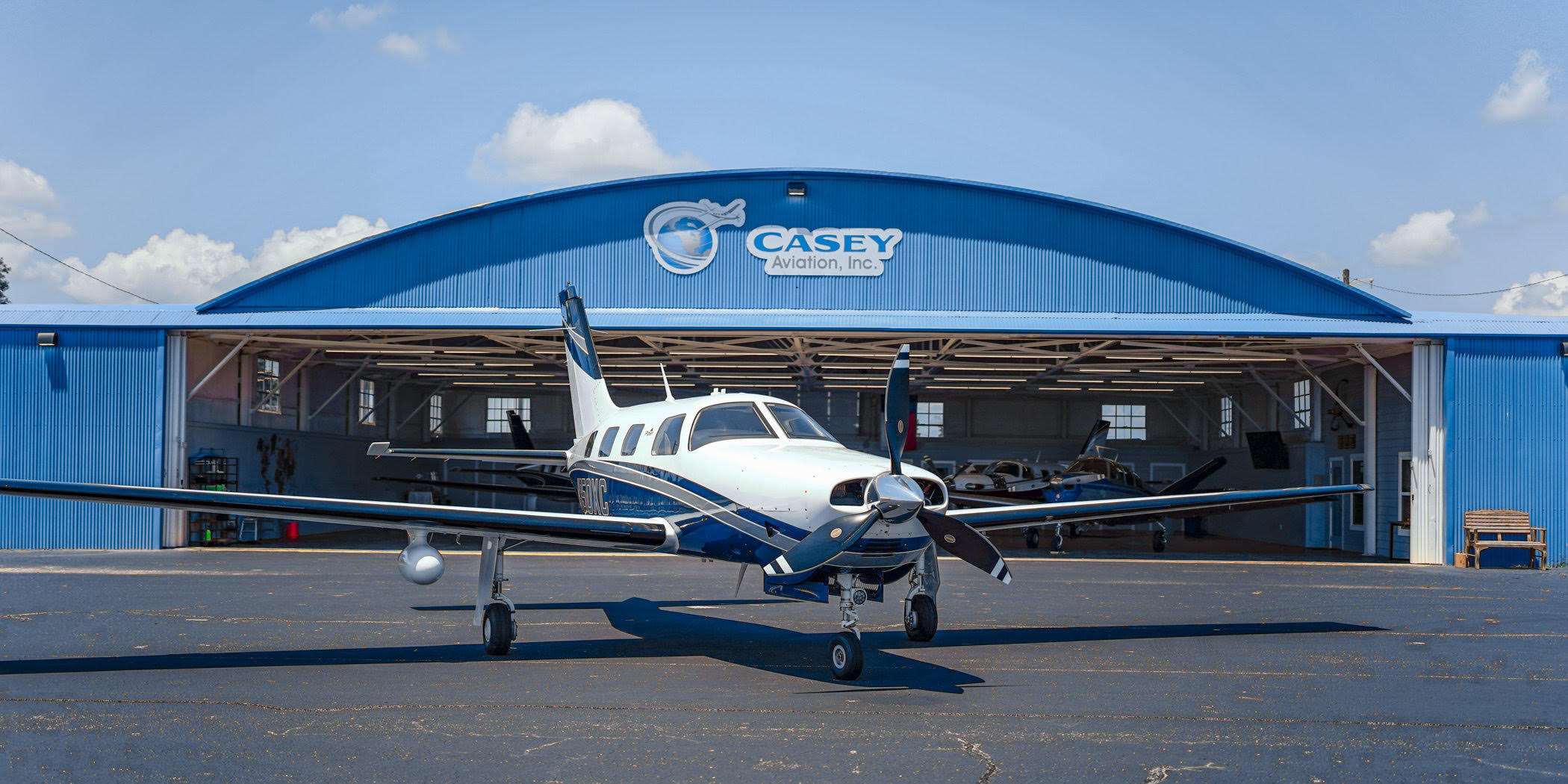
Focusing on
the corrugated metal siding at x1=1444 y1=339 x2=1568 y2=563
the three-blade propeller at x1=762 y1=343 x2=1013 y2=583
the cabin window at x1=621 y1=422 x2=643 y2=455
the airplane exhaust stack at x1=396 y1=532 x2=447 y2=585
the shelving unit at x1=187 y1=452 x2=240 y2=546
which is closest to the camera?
the three-blade propeller at x1=762 y1=343 x2=1013 y2=583

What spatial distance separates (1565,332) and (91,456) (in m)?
28.5

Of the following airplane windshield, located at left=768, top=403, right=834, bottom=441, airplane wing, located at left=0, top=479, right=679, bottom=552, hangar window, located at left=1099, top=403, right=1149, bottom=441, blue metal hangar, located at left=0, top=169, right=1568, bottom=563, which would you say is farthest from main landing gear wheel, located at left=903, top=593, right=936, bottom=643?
hangar window, located at left=1099, top=403, right=1149, bottom=441

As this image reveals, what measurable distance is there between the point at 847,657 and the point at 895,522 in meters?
1.09

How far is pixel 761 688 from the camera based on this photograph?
27.3 feet

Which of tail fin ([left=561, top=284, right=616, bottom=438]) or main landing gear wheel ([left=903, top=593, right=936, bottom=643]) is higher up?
tail fin ([left=561, top=284, right=616, bottom=438])

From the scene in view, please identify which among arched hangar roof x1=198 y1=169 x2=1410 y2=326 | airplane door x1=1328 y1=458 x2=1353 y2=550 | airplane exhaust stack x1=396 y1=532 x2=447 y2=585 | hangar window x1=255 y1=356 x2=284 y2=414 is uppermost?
arched hangar roof x1=198 y1=169 x2=1410 y2=326

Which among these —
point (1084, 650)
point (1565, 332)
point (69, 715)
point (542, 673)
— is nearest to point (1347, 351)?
point (1565, 332)

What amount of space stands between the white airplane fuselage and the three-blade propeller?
83 mm

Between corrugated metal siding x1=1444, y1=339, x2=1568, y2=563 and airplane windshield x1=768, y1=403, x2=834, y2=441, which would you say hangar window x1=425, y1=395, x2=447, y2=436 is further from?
airplane windshield x1=768, y1=403, x2=834, y2=441

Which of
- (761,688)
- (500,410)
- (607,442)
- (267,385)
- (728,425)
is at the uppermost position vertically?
(267,385)

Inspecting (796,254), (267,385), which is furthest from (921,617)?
(267,385)

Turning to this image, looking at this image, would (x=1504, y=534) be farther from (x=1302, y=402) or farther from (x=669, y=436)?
(x=669, y=436)

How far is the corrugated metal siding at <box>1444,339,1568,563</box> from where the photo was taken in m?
21.4

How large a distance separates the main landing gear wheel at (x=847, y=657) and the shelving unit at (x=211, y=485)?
19.0 meters
